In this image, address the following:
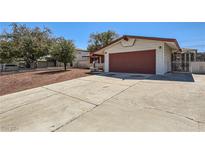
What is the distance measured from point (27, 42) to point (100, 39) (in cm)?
1524

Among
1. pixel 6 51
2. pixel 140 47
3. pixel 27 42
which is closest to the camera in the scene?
pixel 140 47

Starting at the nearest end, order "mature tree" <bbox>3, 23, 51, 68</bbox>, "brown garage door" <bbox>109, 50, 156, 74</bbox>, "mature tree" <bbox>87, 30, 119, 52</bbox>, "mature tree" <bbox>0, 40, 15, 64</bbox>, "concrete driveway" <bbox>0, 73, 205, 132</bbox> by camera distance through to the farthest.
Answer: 1. "concrete driveway" <bbox>0, 73, 205, 132</bbox>
2. "brown garage door" <bbox>109, 50, 156, 74</bbox>
3. "mature tree" <bbox>0, 40, 15, 64</bbox>
4. "mature tree" <bbox>3, 23, 51, 68</bbox>
5. "mature tree" <bbox>87, 30, 119, 52</bbox>

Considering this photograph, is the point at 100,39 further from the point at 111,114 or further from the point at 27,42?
the point at 111,114

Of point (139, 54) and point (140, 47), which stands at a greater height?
point (140, 47)

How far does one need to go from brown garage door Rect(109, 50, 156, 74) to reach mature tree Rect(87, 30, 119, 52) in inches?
681

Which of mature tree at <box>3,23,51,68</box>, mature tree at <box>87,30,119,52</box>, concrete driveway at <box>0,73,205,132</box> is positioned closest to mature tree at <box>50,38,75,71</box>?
mature tree at <box>3,23,51,68</box>

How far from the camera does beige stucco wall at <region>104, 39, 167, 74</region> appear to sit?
1099 cm

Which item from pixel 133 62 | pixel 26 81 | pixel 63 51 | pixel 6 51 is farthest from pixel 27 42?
pixel 133 62

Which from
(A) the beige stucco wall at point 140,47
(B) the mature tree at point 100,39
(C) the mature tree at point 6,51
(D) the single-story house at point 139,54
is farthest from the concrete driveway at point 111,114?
(B) the mature tree at point 100,39

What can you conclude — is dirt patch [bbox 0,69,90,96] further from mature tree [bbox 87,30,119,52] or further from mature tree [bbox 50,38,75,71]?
mature tree [bbox 87,30,119,52]

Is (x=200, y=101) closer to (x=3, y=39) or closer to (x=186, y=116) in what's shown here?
(x=186, y=116)

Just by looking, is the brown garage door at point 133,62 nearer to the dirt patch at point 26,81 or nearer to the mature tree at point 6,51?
the dirt patch at point 26,81

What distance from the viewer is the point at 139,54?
1223cm
